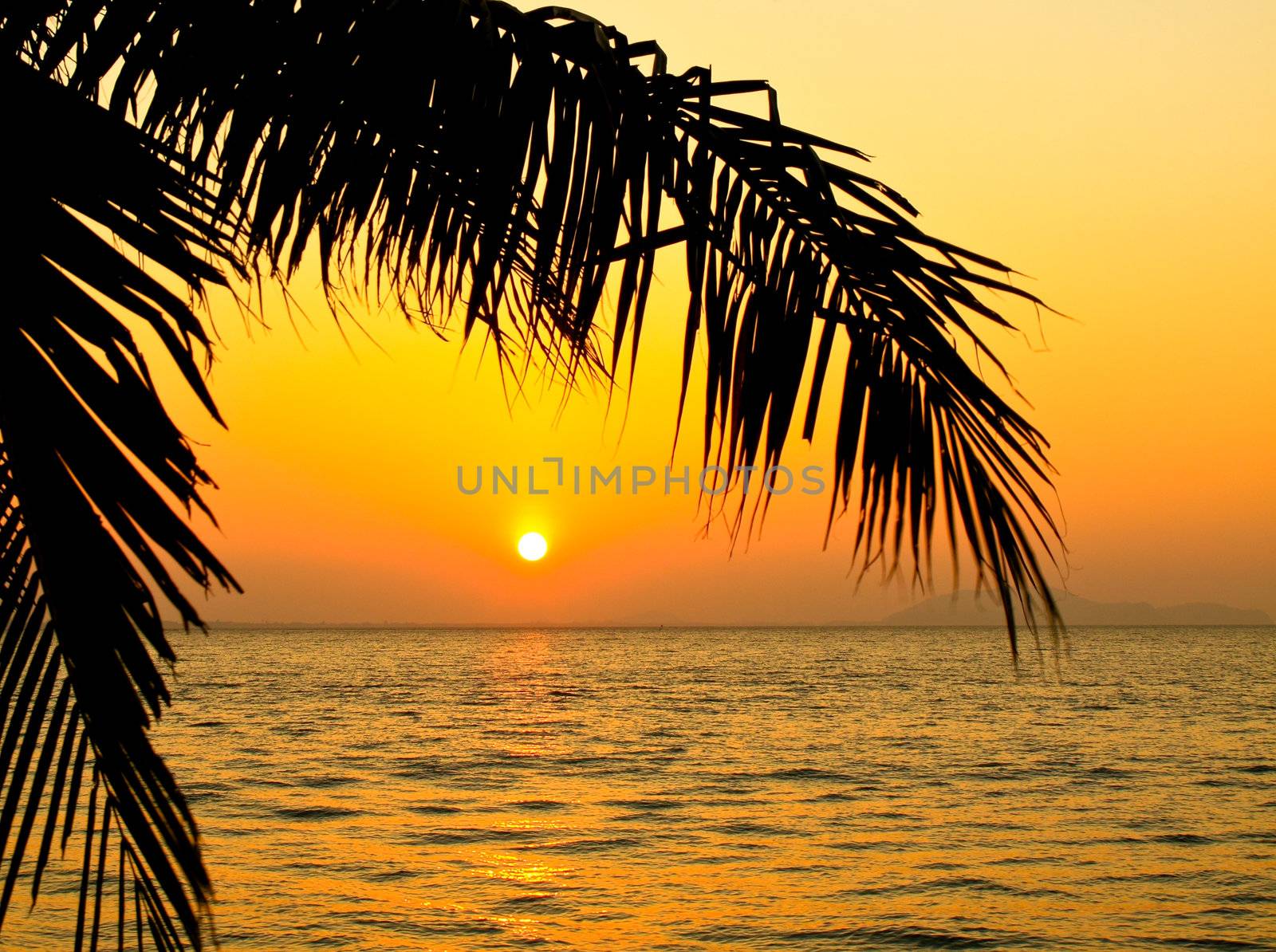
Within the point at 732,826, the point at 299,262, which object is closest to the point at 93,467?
the point at 299,262

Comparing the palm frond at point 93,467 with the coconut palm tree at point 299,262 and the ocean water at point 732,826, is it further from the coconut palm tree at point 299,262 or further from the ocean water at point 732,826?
the ocean water at point 732,826

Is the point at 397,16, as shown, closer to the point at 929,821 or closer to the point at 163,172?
the point at 163,172

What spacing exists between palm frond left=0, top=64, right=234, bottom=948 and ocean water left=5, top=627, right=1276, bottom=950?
972mm

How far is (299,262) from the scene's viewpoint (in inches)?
68.6

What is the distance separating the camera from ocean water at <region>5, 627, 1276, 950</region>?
10.9m

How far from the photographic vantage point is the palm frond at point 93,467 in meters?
1.15

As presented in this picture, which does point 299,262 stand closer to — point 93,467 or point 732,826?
point 93,467

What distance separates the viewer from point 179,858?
1.25 metres

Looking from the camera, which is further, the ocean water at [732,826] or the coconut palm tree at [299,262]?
the ocean water at [732,826]

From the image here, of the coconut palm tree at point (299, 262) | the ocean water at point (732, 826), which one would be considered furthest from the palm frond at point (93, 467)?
the ocean water at point (732, 826)

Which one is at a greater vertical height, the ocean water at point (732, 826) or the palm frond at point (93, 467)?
the palm frond at point (93, 467)

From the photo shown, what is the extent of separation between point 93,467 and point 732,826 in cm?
1578

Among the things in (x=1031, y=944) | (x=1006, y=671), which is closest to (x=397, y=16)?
(x=1031, y=944)

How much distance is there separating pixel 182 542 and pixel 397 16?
769 mm
